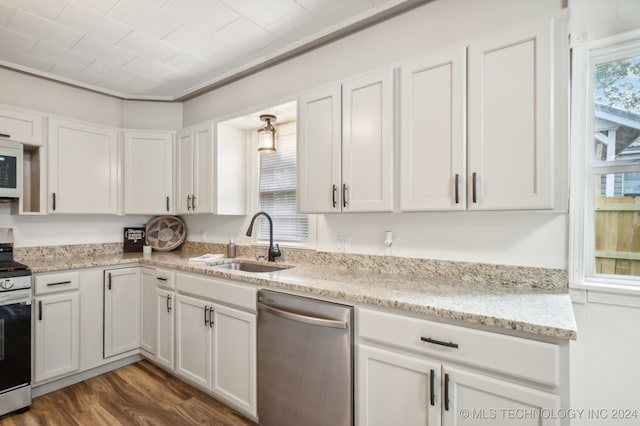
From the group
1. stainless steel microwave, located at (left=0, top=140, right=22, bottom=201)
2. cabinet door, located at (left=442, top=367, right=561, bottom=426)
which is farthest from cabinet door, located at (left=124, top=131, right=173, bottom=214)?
cabinet door, located at (left=442, top=367, right=561, bottom=426)

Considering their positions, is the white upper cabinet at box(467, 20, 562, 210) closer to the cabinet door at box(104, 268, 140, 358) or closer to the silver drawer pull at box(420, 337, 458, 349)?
the silver drawer pull at box(420, 337, 458, 349)

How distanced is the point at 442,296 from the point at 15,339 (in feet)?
9.08

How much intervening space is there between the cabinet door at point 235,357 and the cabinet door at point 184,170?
55.0 inches

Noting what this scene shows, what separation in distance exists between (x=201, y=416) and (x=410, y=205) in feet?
6.35

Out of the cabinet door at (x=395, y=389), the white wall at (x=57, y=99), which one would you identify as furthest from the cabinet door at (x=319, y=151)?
the white wall at (x=57, y=99)

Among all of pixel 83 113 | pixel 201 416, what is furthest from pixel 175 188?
pixel 201 416

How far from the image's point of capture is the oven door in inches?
84.5

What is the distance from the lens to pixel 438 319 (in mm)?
1352

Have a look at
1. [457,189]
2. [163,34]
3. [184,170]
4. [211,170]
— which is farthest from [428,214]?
[184,170]

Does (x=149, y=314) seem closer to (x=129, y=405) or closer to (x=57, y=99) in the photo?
(x=129, y=405)

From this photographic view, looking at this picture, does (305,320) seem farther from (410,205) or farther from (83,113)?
(83,113)

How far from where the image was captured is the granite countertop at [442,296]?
1.19 m

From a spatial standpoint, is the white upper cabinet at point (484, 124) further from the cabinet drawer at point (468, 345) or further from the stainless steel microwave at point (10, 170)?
the stainless steel microwave at point (10, 170)

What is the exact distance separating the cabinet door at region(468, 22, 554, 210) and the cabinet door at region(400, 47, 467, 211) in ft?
0.18
